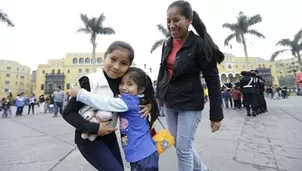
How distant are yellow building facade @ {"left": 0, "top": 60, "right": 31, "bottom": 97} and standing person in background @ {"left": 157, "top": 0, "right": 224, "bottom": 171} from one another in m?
67.5

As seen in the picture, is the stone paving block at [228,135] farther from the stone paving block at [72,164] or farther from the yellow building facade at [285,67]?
the yellow building facade at [285,67]

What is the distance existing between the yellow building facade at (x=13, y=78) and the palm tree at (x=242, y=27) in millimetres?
61774

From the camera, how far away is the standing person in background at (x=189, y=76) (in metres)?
1.43

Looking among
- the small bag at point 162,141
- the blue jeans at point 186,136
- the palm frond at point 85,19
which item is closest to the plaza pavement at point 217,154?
the blue jeans at point 186,136

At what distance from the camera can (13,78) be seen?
58969 millimetres

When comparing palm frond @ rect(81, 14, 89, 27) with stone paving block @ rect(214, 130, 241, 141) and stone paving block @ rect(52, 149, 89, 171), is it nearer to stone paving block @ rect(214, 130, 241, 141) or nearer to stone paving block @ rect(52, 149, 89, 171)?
stone paving block @ rect(214, 130, 241, 141)

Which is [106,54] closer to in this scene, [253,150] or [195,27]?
[195,27]

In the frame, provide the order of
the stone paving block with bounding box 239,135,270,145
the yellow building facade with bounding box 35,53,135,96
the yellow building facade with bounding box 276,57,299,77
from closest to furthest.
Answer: the stone paving block with bounding box 239,135,270,145 < the yellow building facade with bounding box 35,53,135,96 < the yellow building facade with bounding box 276,57,299,77

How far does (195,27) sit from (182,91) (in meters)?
0.57

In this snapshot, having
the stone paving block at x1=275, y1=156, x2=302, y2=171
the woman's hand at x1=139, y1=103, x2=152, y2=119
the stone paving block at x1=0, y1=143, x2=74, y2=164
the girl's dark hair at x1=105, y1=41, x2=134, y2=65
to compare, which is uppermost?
the girl's dark hair at x1=105, y1=41, x2=134, y2=65

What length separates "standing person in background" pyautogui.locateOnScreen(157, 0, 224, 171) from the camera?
143 centimetres

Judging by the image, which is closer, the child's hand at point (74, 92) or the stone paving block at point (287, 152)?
the child's hand at point (74, 92)

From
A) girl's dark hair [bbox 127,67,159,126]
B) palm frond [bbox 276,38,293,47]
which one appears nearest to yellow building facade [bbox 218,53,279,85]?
palm frond [bbox 276,38,293,47]

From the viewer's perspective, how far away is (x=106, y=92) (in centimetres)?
114
